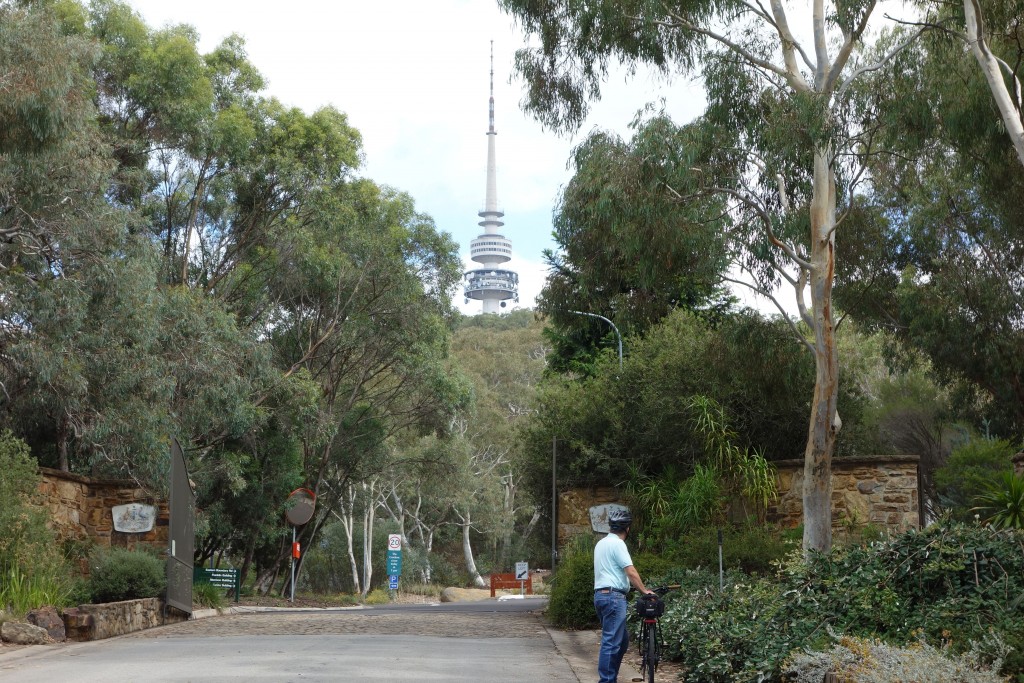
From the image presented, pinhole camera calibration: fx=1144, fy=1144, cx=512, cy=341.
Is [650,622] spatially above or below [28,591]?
above

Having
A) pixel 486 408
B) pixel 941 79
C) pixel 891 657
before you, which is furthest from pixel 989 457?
pixel 486 408

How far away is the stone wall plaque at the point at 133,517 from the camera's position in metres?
20.2

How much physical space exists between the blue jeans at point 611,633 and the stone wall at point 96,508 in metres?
12.0

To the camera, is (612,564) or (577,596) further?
(577,596)

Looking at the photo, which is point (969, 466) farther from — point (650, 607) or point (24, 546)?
point (24, 546)

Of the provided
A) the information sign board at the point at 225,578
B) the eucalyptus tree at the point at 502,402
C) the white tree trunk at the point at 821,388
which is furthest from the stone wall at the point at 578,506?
A: the eucalyptus tree at the point at 502,402

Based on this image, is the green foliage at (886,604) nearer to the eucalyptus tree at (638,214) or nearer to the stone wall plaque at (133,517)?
the eucalyptus tree at (638,214)

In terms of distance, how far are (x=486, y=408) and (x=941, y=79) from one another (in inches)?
1799

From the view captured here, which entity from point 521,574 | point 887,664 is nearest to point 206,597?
point 887,664

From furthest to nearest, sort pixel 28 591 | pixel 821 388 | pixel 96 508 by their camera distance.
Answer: pixel 96 508 → pixel 821 388 → pixel 28 591

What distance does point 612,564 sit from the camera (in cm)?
935

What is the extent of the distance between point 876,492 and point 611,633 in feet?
34.1

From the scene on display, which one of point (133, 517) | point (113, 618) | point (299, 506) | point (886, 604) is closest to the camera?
point (886, 604)

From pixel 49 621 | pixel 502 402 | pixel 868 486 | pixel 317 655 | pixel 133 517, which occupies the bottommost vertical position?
pixel 317 655
